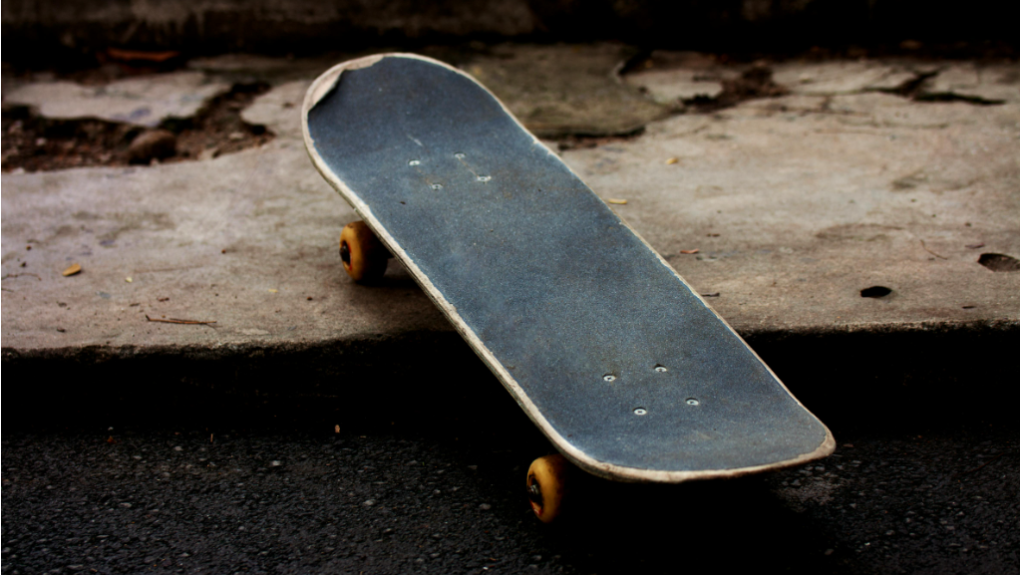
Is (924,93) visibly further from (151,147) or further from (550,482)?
(151,147)

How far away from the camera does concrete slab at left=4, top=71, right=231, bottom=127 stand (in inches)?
122

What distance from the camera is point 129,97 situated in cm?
328

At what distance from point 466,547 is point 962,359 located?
1.09m

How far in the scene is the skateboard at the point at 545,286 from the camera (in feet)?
4.07

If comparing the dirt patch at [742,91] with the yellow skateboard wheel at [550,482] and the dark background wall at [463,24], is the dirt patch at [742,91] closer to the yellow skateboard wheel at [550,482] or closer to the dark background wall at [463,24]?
the dark background wall at [463,24]

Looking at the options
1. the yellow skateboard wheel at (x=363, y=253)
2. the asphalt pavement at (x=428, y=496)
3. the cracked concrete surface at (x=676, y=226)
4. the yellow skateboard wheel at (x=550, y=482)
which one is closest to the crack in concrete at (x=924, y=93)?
the cracked concrete surface at (x=676, y=226)

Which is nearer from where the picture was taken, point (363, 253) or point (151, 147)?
point (363, 253)

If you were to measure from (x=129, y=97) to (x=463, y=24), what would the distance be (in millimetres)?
1551

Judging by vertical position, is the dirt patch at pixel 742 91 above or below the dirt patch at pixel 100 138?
above

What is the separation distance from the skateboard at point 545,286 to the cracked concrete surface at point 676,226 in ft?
0.68

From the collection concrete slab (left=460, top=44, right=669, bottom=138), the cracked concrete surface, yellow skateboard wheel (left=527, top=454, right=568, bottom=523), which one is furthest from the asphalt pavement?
concrete slab (left=460, top=44, right=669, bottom=138)

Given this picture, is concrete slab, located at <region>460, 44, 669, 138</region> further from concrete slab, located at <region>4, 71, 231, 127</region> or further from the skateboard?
concrete slab, located at <region>4, 71, 231, 127</region>

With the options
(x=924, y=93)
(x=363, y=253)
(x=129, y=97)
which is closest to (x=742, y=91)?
(x=924, y=93)

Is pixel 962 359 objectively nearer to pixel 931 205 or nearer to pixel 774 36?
pixel 931 205
